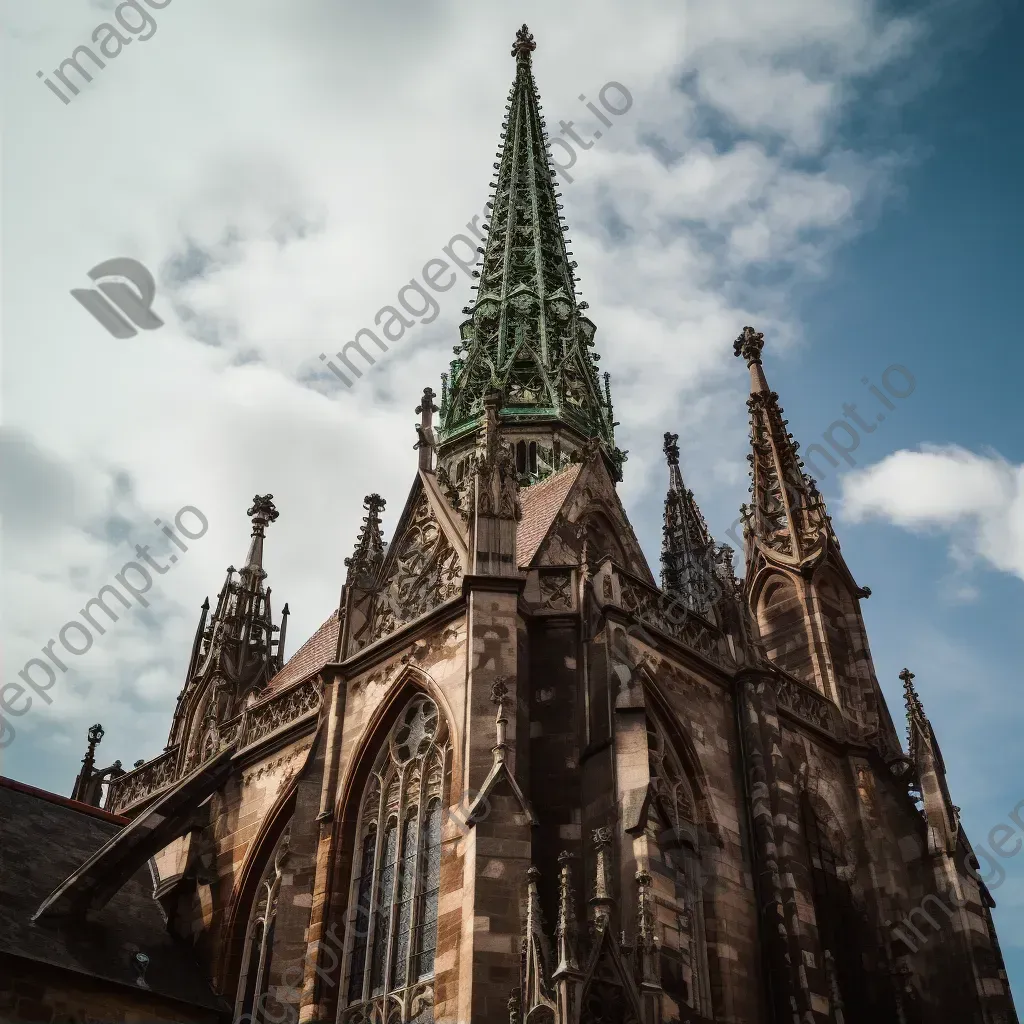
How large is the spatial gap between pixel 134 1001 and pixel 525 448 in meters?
17.1

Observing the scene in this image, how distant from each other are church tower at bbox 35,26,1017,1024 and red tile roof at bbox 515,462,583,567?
4.5 inches

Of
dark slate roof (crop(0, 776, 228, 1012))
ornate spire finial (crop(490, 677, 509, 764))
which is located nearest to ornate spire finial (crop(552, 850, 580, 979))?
ornate spire finial (crop(490, 677, 509, 764))

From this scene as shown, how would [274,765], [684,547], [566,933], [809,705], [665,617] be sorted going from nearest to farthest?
[566,933] → [665,617] → [274,765] → [809,705] → [684,547]

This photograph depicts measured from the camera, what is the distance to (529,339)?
32719mm

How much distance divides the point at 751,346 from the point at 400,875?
1594 centimetres

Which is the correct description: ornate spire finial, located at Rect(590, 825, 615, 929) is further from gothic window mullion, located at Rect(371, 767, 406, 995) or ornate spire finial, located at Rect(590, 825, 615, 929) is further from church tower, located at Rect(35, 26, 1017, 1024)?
gothic window mullion, located at Rect(371, 767, 406, 995)

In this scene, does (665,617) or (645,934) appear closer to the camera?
(645,934)

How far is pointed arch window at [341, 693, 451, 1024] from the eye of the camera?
46.5 ft

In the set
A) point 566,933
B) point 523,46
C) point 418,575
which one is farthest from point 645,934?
point 523,46

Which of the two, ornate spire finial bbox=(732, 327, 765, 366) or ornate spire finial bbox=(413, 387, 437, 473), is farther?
ornate spire finial bbox=(732, 327, 765, 366)

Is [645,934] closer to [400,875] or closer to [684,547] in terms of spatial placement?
[400,875]

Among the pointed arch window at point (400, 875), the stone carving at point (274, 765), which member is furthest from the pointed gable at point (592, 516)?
the stone carving at point (274, 765)

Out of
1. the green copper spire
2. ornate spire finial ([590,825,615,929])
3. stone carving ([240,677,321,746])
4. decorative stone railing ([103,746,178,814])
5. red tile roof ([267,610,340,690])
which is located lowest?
ornate spire finial ([590,825,615,929])

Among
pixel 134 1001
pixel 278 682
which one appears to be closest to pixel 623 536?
pixel 278 682
